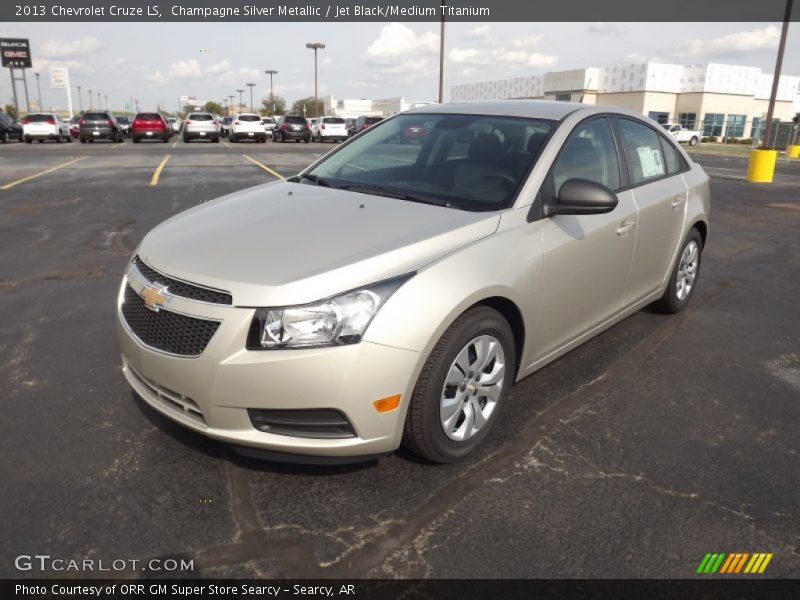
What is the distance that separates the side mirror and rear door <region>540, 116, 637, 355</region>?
0.10 m

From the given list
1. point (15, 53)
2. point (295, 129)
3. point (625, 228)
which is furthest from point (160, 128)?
point (15, 53)

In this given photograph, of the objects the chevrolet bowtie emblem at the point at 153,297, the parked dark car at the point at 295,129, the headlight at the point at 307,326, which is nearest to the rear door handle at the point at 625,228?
the headlight at the point at 307,326

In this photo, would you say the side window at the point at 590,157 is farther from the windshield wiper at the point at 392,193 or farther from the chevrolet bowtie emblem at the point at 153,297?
the chevrolet bowtie emblem at the point at 153,297

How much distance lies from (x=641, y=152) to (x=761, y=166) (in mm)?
15290

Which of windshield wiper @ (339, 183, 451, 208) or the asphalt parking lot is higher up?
windshield wiper @ (339, 183, 451, 208)

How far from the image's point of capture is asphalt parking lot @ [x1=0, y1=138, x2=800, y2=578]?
243cm

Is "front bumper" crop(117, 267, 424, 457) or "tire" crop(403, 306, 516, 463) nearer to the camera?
"front bumper" crop(117, 267, 424, 457)

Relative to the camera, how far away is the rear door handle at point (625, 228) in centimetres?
387

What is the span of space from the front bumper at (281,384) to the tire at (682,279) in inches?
125

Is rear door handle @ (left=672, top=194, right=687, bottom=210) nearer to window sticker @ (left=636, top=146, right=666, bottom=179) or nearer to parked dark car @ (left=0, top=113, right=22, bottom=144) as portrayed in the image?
window sticker @ (left=636, top=146, right=666, bottom=179)

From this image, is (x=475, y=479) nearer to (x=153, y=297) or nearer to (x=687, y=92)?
(x=153, y=297)
